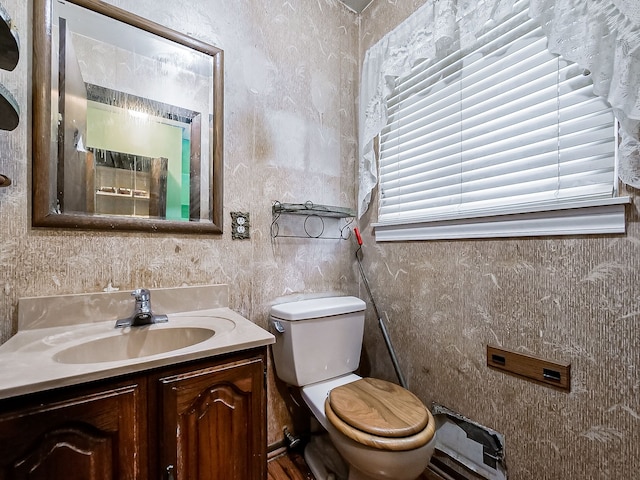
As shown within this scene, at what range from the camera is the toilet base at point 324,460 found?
4.10 ft

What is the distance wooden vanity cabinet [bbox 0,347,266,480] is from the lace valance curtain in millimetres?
1233

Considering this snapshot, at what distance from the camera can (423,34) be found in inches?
52.0

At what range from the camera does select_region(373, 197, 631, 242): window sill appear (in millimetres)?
843

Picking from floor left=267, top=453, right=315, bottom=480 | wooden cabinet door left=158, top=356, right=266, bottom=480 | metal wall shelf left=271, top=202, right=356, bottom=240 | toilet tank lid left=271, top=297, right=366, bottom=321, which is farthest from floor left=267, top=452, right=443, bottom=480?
metal wall shelf left=271, top=202, right=356, bottom=240

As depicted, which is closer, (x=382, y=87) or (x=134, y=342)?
(x=134, y=342)

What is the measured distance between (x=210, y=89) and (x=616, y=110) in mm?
1434

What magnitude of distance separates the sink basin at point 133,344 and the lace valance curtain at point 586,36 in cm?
139

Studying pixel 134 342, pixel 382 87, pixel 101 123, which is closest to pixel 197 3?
pixel 101 123

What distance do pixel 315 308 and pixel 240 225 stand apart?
0.52 m

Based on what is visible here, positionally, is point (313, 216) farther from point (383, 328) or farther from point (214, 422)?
point (214, 422)

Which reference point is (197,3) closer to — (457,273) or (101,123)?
(101,123)

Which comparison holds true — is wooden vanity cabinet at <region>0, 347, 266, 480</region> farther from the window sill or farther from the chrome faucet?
the window sill

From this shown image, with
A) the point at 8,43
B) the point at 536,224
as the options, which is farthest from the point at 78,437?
the point at 536,224

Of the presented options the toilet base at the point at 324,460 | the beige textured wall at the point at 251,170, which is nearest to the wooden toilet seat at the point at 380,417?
the toilet base at the point at 324,460
